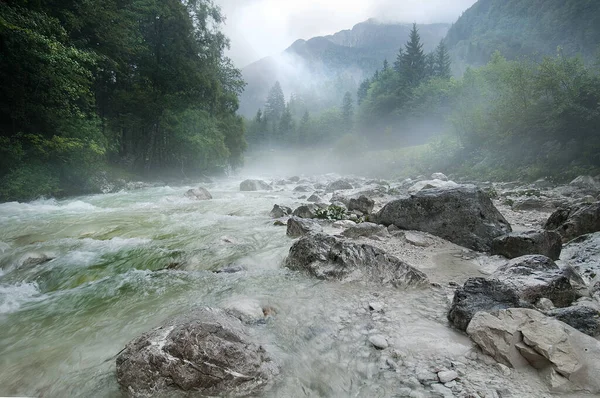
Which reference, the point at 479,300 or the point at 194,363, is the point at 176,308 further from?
the point at 479,300

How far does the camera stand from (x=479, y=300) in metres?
3.13

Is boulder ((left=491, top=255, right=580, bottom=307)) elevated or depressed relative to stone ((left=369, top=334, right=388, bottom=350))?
elevated

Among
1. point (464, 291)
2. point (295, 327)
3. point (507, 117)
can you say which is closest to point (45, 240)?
point (295, 327)

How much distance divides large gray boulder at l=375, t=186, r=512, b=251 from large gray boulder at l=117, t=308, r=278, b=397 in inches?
211

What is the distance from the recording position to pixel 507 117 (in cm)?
2278

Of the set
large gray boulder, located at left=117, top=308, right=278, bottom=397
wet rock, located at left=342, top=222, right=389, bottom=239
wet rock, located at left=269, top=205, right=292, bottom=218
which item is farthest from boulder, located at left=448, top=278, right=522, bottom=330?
wet rock, located at left=269, top=205, right=292, bottom=218

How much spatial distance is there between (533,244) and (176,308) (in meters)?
5.95

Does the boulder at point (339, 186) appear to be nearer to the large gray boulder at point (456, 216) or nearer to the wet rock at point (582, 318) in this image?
the large gray boulder at point (456, 216)

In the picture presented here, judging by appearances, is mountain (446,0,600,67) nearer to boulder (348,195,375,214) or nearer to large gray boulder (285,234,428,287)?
boulder (348,195,375,214)

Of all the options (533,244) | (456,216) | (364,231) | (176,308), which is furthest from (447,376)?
(456,216)

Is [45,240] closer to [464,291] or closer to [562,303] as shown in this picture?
[464,291]

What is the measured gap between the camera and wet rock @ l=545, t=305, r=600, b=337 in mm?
2645

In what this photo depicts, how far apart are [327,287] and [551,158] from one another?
845 inches

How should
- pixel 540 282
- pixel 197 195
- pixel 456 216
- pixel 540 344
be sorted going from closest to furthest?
1. pixel 540 344
2. pixel 540 282
3. pixel 456 216
4. pixel 197 195
